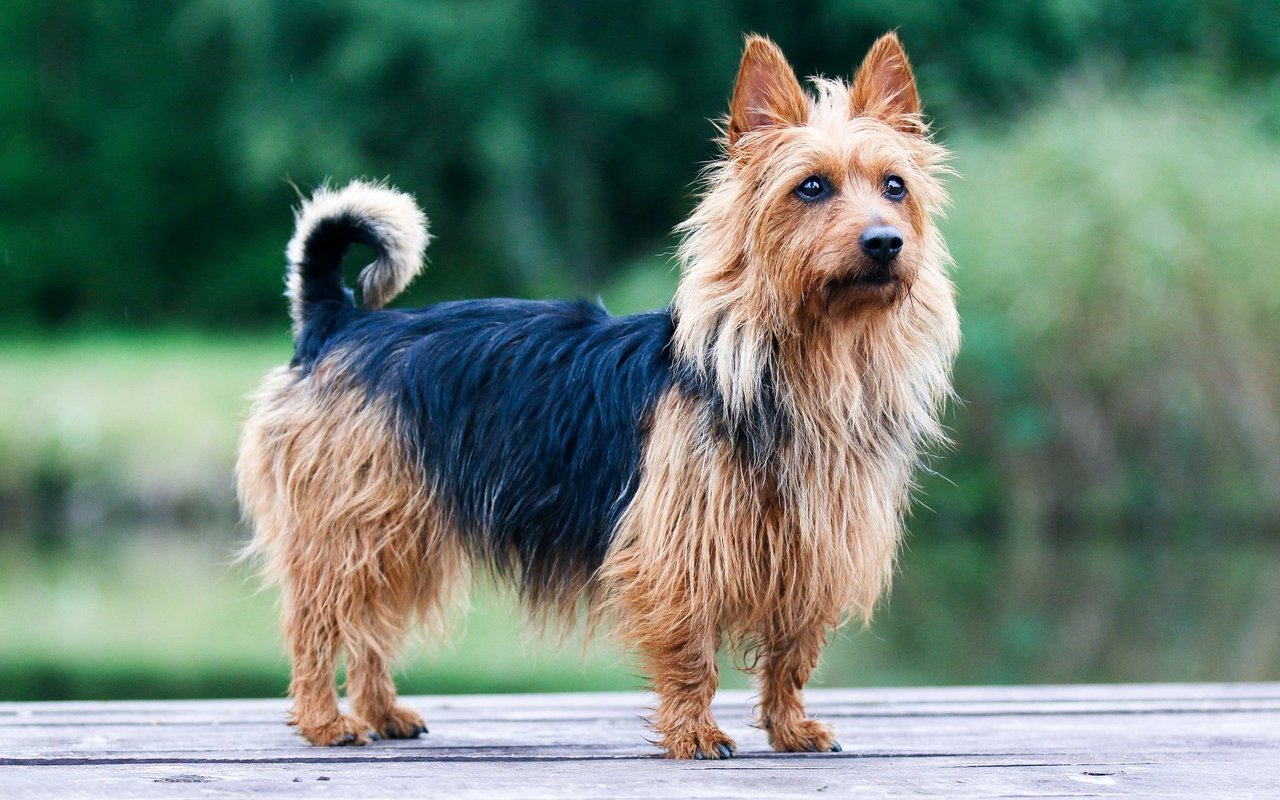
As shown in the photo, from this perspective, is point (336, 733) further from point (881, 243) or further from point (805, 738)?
point (881, 243)

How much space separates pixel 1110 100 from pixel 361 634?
1092 centimetres

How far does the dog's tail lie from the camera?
4.21 m

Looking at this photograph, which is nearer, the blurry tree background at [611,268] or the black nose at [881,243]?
the black nose at [881,243]

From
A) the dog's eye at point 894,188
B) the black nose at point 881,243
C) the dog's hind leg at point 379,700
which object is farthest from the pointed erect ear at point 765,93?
the dog's hind leg at point 379,700

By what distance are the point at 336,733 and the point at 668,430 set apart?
1212 mm

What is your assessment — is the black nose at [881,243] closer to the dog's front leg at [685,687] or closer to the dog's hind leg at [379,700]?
the dog's front leg at [685,687]

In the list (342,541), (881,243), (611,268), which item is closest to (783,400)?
(881,243)

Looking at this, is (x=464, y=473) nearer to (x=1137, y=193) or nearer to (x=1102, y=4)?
(x=1137, y=193)

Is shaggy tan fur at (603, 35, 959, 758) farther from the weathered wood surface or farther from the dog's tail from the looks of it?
the dog's tail

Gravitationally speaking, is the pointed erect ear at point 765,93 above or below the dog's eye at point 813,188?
above

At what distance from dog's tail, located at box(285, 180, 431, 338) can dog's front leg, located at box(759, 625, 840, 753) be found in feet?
4.98

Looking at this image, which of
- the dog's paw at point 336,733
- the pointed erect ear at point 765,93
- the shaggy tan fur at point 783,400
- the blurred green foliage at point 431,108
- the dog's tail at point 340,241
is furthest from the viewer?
the blurred green foliage at point 431,108

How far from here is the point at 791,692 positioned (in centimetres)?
381

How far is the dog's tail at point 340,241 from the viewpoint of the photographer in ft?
13.8
